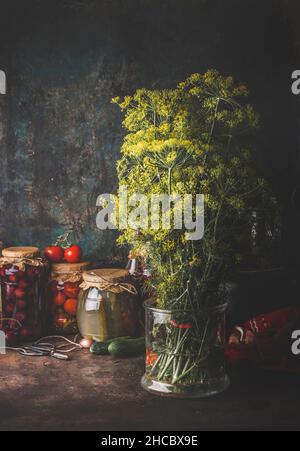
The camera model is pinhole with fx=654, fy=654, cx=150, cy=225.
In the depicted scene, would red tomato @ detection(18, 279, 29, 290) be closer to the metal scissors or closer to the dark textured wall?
the metal scissors

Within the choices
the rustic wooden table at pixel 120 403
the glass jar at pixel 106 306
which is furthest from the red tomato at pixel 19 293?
the rustic wooden table at pixel 120 403

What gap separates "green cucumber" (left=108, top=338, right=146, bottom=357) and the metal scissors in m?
0.22

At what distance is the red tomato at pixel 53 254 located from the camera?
356cm

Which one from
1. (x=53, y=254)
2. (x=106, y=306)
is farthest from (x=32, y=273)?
(x=106, y=306)

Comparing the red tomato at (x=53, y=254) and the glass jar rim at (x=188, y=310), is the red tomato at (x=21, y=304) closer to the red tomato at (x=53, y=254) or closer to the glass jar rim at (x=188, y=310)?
the red tomato at (x=53, y=254)

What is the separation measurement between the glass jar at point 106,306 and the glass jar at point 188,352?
67cm

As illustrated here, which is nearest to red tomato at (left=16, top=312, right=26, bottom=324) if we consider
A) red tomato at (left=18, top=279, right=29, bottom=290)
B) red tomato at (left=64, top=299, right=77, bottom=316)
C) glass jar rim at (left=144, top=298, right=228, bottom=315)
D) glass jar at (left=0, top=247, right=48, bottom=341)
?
glass jar at (left=0, top=247, right=48, bottom=341)

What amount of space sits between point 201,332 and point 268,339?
0.40m

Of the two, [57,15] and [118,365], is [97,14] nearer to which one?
[57,15]

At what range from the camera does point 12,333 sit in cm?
332

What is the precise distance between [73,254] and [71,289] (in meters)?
0.20

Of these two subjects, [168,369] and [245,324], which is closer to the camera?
[168,369]

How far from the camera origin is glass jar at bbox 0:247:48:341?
3.36 meters

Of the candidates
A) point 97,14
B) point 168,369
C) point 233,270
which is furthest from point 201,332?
point 97,14
